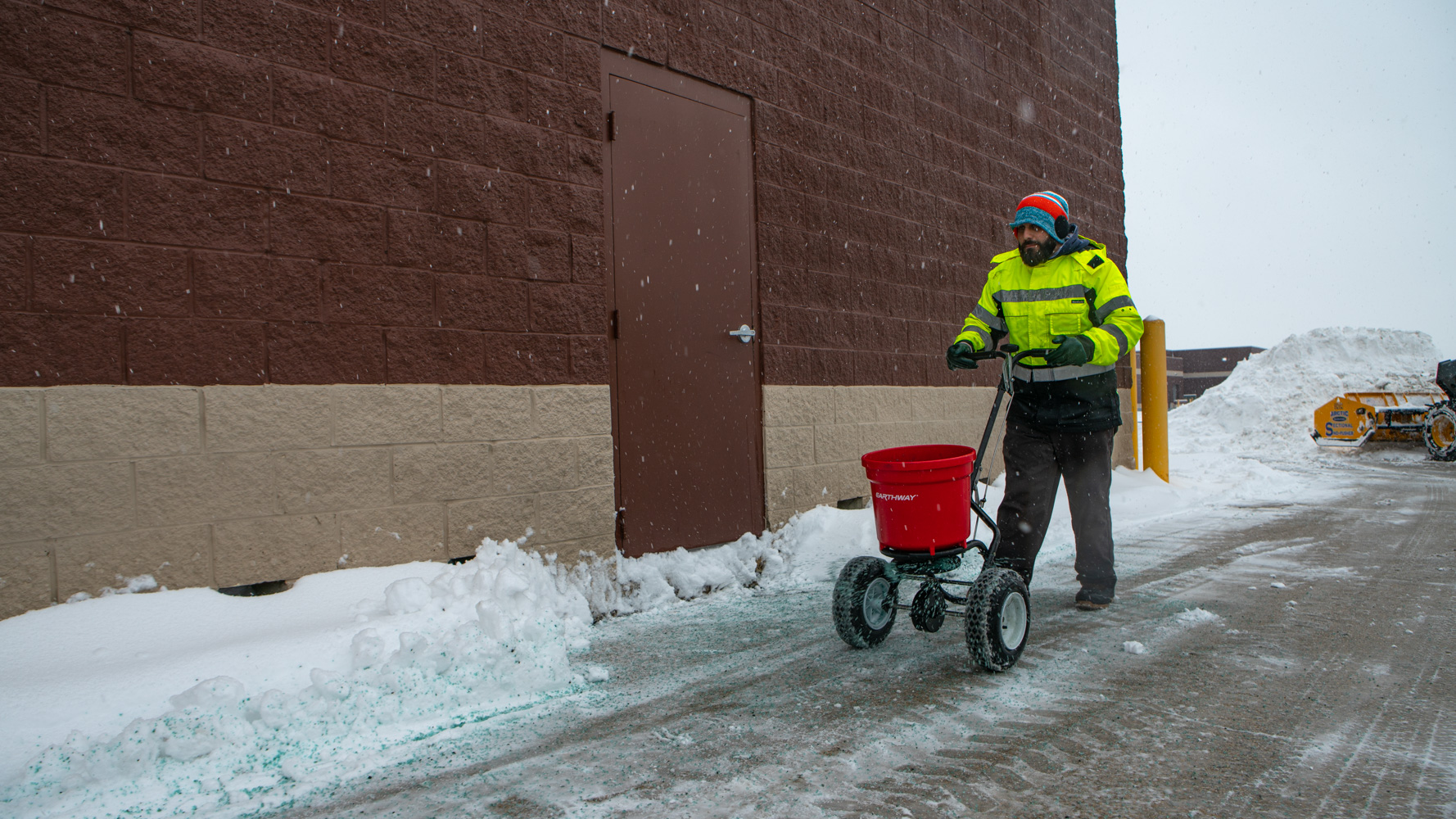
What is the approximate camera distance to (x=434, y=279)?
4.55 metres

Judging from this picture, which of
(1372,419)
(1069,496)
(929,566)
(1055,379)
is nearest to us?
(929,566)

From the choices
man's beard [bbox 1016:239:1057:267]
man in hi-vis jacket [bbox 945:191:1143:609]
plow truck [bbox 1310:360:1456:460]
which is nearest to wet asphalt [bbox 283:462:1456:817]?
man in hi-vis jacket [bbox 945:191:1143:609]

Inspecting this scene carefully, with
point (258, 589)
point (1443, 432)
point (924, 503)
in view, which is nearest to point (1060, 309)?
point (924, 503)

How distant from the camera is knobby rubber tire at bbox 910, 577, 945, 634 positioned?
157 inches

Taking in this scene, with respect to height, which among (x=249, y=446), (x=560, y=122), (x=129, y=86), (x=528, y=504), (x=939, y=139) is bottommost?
(x=528, y=504)

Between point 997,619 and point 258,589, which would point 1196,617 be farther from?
point 258,589

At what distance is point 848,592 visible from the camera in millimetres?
3900

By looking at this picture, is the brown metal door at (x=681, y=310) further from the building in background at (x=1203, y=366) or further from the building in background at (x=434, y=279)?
the building in background at (x=1203, y=366)

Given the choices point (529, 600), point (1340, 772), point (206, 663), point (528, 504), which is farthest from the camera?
point (528, 504)

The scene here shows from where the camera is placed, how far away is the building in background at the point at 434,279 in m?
3.50

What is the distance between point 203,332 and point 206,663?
143cm

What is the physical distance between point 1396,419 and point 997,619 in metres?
17.2

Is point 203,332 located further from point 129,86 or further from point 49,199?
point 129,86

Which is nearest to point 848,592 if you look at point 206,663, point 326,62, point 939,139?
point 206,663
